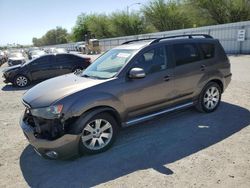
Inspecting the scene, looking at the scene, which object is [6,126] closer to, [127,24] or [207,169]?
[207,169]

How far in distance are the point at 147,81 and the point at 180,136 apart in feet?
3.88

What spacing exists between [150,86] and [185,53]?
123 cm

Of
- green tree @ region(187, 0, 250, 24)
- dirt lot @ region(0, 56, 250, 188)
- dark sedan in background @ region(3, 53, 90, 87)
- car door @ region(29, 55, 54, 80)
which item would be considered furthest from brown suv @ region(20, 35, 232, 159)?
green tree @ region(187, 0, 250, 24)

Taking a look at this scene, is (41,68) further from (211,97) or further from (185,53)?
(211,97)

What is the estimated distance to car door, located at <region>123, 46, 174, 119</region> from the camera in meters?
4.45

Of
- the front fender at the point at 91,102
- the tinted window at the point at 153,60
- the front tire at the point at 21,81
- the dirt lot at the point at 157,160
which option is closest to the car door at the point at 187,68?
the tinted window at the point at 153,60

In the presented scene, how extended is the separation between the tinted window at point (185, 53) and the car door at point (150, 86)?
0.28 metres

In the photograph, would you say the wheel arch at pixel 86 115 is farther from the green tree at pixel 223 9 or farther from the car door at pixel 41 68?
the green tree at pixel 223 9

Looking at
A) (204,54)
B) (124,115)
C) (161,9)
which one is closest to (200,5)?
(161,9)

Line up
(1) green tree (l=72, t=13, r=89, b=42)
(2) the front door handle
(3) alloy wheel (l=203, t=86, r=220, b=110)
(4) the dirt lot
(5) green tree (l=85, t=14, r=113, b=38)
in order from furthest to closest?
(1) green tree (l=72, t=13, r=89, b=42) < (5) green tree (l=85, t=14, r=113, b=38) < (3) alloy wheel (l=203, t=86, r=220, b=110) < (2) the front door handle < (4) the dirt lot

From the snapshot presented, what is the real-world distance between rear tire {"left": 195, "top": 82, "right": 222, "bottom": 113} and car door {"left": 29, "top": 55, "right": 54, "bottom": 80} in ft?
27.0

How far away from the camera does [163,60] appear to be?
4930 mm

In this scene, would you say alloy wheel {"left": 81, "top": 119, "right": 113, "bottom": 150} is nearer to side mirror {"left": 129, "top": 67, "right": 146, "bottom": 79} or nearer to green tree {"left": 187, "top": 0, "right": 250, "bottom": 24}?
side mirror {"left": 129, "top": 67, "right": 146, "bottom": 79}

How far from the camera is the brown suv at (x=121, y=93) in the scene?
12.5 feet
